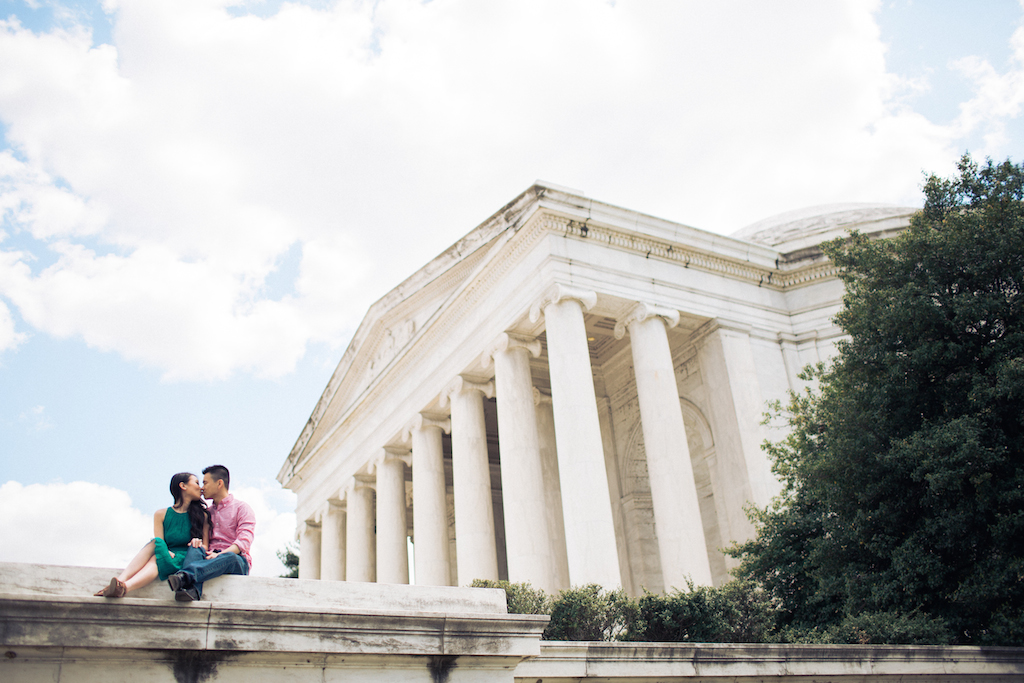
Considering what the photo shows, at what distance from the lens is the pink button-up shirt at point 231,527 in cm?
673

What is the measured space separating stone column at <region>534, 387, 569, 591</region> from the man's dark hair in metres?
16.6

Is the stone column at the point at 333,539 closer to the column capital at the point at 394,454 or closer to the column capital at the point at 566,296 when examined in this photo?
the column capital at the point at 394,454

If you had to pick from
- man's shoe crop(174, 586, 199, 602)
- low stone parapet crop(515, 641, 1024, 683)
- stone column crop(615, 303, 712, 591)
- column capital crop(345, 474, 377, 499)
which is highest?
column capital crop(345, 474, 377, 499)

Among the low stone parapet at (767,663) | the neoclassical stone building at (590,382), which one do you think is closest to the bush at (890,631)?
the low stone parapet at (767,663)

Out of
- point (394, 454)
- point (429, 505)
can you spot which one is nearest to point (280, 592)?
point (429, 505)

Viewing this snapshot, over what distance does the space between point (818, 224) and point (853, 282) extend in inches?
523

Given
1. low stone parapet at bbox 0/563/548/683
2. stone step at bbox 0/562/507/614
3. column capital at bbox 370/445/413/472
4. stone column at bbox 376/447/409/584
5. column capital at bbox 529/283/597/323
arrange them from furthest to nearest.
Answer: column capital at bbox 370/445/413/472 < stone column at bbox 376/447/409/584 < column capital at bbox 529/283/597/323 < stone step at bbox 0/562/507/614 < low stone parapet at bbox 0/563/548/683

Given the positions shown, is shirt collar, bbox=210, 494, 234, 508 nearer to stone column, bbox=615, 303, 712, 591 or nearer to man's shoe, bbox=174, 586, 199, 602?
man's shoe, bbox=174, 586, 199, 602

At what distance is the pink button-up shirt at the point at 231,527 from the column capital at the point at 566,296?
47.0 ft

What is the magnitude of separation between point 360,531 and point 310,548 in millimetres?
7912

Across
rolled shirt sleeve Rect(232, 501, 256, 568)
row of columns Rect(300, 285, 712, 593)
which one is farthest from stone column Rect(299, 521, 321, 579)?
rolled shirt sleeve Rect(232, 501, 256, 568)

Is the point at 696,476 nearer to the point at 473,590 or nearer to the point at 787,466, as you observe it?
the point at 787,466

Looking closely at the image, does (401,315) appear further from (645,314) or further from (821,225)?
(821,225)

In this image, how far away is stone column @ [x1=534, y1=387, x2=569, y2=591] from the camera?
24.7 m
